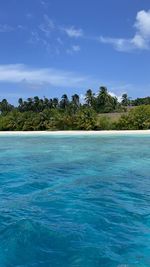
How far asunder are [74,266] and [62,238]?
3.99 feet

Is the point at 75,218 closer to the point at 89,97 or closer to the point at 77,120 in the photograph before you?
the point at 77,120

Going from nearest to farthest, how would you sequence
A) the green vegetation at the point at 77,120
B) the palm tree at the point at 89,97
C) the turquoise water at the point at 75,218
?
the turquoise water at the point at 75,218 < the green vegetation at the point at 77,120 < the palm tree at the point at 89,97

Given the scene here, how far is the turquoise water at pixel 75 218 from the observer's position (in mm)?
5648

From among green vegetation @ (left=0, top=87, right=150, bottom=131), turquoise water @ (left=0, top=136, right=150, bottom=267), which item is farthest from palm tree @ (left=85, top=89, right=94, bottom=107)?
turquoise water @ (left=0, top=136, right=150, bottom=267)

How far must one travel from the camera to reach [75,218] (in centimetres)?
781

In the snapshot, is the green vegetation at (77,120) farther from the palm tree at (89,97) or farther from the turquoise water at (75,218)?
the turquoise water at (75,218)

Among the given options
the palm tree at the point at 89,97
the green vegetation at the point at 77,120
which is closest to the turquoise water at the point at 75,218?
the green vegetation at the point at 77,120

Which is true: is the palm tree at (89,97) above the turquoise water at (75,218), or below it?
above

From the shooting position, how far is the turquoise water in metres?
5.65

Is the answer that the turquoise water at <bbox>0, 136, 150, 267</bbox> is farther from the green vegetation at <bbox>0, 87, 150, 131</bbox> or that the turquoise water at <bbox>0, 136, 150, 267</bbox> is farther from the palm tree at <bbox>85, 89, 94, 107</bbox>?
the palm tree at <bbox>85, 89, 94, 107</bbox>

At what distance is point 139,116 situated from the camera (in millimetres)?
49500

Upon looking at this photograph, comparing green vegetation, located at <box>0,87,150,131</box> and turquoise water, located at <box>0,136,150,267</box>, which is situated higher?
green vegetation, located at <box>0,87,150,131</box>

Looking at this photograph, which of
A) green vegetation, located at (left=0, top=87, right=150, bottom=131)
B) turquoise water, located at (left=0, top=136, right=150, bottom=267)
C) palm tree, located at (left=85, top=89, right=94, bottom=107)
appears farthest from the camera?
palm tree, located at (left=85, top=89, right=94, bottom=107)

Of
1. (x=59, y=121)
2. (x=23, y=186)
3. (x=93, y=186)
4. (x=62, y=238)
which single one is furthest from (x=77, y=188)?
(x=59, y=121)
